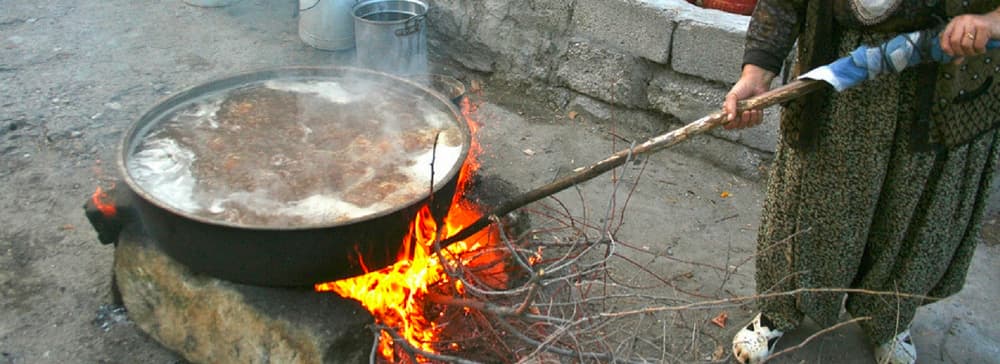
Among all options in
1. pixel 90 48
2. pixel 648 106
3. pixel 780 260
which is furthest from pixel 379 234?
pixel 90 48

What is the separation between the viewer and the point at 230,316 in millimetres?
2908

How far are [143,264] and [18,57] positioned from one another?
362 cm

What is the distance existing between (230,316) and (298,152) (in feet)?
2.19

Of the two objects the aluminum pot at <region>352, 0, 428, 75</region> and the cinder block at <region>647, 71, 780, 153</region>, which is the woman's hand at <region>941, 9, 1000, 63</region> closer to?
the cinder block at <region>647, 71, 780, 153</region>

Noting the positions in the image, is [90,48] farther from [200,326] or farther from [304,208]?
[304,208]

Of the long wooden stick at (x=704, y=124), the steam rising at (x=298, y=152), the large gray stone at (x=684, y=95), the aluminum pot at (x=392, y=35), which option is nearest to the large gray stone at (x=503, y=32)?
the aluminum pot at (x=392, y=35)

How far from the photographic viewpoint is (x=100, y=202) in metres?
3.11

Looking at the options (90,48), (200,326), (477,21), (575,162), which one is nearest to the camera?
(200,326)

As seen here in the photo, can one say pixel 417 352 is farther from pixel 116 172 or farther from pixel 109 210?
pixel 116 172

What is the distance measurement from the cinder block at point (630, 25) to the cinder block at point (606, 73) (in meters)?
0.08

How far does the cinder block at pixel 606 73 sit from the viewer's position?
16.5ft

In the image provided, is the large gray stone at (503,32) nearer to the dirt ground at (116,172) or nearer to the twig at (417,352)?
the dirt ground at (116,172)

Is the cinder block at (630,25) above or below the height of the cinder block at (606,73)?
above

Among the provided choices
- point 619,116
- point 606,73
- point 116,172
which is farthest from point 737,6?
point 116,172
